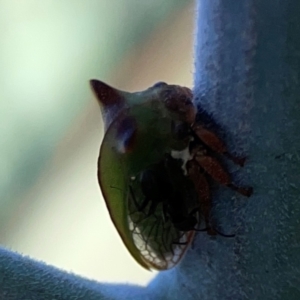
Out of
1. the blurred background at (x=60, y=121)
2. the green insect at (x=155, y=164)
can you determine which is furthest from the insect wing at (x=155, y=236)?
the blurred background at (x=60, y=121)

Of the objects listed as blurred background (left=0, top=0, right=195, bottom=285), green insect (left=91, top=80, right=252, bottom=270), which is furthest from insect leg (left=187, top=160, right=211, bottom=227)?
blurred background (left=0, top=0, right=195, bottom=285)

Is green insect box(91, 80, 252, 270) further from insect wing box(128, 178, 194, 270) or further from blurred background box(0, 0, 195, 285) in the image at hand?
blurred background box(0, 0, 195, 285)

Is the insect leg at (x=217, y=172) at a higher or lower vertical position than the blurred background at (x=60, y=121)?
higher

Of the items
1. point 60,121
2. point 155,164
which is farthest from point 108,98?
point 60,121

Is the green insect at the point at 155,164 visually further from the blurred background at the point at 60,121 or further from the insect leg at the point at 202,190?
the blurred background at the point at 60,121

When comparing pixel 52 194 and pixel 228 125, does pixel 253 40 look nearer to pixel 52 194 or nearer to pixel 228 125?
pixel 228 125

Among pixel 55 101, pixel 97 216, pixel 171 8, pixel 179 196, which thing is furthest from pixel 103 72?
pixel 179 196
